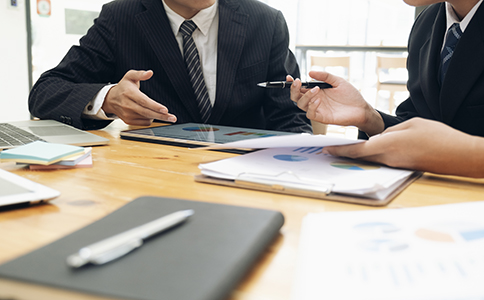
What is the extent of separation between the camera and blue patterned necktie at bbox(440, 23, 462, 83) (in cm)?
113

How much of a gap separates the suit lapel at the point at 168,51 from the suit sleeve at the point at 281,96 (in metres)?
0.29

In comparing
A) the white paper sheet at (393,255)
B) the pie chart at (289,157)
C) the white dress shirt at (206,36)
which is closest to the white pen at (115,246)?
the white paper sheet at (393,255)

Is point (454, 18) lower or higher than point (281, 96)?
higher

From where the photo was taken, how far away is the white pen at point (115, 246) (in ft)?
0.90

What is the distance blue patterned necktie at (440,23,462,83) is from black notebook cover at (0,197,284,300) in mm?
955

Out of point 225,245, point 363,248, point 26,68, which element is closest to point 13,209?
point 225,245

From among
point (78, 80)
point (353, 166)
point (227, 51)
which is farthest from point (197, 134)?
point (78, 80)

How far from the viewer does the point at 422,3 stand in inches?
44.2

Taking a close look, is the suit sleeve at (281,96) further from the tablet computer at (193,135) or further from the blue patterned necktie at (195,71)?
the tablet computer at (193,135)

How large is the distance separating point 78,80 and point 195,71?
416 millimetres

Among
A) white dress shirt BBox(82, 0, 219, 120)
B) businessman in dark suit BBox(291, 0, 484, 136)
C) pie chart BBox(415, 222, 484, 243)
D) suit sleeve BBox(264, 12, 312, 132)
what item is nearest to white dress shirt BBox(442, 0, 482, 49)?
businessman in dark suit BBox(291, 0, 484, 136)

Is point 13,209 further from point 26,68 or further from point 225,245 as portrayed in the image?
point 26,68

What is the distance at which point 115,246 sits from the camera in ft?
0.96

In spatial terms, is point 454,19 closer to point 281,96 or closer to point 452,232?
point 281,96
